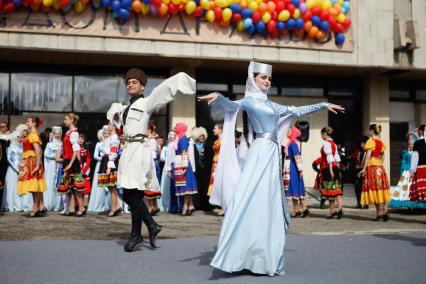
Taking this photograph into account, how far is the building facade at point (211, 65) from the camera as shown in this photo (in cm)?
1421

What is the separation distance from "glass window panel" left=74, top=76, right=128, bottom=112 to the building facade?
0.03 m

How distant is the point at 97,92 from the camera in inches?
658

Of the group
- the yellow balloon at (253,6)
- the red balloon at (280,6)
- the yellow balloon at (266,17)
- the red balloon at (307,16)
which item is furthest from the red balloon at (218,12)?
the red balloon at (307,16)

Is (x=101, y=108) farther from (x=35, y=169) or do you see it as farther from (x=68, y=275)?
(x=68, y=275)

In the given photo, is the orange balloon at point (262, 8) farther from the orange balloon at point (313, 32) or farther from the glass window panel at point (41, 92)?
the glass window panel at point (41, 92)

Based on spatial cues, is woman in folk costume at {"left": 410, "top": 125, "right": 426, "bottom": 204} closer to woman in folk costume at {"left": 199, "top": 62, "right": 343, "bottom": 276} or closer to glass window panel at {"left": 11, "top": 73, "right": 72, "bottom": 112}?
woman in folk costume at {"left": 199, "top": 62, "right": 343, "bottom": 276}

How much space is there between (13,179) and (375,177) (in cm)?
789

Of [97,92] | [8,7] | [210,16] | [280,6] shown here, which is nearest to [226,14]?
[210,16]

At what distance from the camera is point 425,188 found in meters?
10.6

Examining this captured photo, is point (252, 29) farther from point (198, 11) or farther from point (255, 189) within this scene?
point (255, 189)

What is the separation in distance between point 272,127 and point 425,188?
6.00 m

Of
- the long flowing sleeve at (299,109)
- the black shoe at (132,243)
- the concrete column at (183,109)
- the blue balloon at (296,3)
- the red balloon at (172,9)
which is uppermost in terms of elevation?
the blue balloon at (296,3)

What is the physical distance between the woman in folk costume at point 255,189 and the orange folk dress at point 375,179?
5.45 m

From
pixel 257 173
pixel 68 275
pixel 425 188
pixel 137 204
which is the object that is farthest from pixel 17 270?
pixel 425 188
